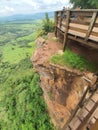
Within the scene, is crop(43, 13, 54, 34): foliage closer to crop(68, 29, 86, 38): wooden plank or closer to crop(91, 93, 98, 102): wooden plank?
crop(68, 29, 86, 38): wooden plank

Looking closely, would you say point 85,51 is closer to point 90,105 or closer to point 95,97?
point 95,97

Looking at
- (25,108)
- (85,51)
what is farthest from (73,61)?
(25,108)

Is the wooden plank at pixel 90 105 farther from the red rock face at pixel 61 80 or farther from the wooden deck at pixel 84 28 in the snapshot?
the red rock face at pixel 61 80

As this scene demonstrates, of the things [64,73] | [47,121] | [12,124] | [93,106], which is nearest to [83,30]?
A: [64,73]

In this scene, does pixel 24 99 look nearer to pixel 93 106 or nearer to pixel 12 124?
pixel 12 124

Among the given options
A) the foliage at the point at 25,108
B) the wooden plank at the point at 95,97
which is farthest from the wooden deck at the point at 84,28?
the foliage at the point at 25,108

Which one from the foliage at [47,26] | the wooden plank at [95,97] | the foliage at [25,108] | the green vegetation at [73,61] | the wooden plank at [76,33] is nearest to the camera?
the wooden plank at [95,97]

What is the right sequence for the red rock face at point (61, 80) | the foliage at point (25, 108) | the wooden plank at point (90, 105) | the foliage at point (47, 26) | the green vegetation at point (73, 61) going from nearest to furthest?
the wooden plank at point (90, 105) < the green vegetation at point (73, 61) < the red rock face at point (61, 80) < the foliage at point (25, 108) < the foliage at point (47, 26)

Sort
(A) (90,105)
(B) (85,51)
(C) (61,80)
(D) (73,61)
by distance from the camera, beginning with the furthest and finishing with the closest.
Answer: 1. (C) (61,80)
2. (B) (85,51)
3. (D) (73,61)
4. (A) (90,105)
